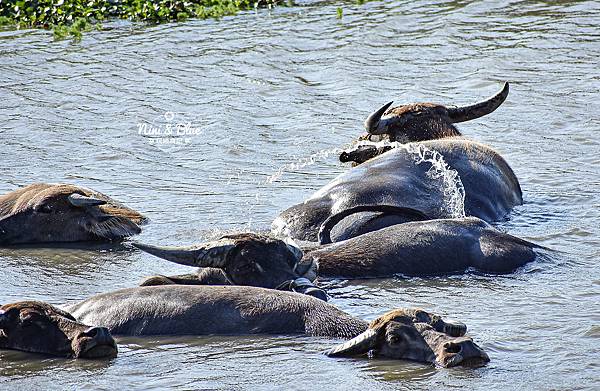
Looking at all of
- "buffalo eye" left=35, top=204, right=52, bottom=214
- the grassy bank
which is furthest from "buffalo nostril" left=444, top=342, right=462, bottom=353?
the grassy bank

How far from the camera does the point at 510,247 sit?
8477mm

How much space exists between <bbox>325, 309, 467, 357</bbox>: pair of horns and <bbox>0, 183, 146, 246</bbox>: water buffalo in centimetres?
363

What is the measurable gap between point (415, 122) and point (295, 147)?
2.05m

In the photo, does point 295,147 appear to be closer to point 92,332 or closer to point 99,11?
point 92,332

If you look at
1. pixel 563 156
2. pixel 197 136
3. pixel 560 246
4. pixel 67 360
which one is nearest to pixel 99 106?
pixel 197 136

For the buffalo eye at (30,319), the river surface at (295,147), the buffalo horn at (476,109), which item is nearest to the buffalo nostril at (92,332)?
the river surface at (295,147)

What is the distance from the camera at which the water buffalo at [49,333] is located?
6.58 m

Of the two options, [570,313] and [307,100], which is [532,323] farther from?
[307,100]

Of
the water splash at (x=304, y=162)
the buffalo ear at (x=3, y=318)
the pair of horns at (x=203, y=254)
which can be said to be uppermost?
the pair of horns at (x=203, y=254)

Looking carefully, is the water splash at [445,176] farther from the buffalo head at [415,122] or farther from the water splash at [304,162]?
the water splash at [304,162]

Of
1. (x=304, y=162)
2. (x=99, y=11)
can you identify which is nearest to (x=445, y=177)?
(x=304, y=162)

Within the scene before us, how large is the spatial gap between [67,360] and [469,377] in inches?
78.3

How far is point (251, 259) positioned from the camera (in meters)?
7.57

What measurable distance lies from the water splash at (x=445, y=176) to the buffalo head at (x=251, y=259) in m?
2.17
